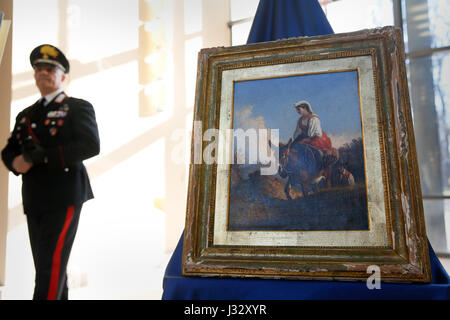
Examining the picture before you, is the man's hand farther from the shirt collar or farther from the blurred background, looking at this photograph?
the blurred background

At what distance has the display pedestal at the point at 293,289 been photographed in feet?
4.31

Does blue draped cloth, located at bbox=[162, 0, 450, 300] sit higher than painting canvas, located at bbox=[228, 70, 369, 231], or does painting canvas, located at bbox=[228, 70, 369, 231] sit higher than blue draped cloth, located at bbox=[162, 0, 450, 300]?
painting canvas, located at bbox=[228, 70, 369, 231]

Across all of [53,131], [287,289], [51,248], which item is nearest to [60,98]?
[53,131]

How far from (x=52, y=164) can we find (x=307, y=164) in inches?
42.7

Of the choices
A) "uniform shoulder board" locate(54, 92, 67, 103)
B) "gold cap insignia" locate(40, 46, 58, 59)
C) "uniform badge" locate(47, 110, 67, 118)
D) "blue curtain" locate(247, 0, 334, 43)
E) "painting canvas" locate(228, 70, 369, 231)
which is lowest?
"painting canvas" locate(228, 70, 369, 231)

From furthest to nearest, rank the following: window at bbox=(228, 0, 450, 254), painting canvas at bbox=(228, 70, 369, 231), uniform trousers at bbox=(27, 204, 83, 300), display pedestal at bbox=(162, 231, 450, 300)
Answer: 1. window at bbox=(228, 0, 450, 254)
2. uniform trousers at bbox=(27, 204, 83, 300)
3. painting canvas at bbox=(228, 70, 369, 231)
4. display pedestal at bbox=(162, 231, 450, 300)

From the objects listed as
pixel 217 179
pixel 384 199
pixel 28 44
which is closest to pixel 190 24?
pixel 28 44

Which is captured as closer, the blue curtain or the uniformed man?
the uniformed man

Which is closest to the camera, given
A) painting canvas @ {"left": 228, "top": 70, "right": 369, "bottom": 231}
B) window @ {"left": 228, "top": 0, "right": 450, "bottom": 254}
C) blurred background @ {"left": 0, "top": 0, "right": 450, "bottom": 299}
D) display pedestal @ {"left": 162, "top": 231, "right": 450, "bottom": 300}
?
display pedestal @ {"left": 162, "top": 231, "right": 450, "bottom": 300}

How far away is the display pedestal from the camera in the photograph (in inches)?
51.8

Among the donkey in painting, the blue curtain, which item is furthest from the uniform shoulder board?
the donkey in painting

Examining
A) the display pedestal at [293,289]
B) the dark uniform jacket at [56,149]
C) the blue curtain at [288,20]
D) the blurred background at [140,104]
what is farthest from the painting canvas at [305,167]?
the blurred background at [140,104]

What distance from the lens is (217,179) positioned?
165 cm

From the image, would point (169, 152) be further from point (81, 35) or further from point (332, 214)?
point (332, 214)
